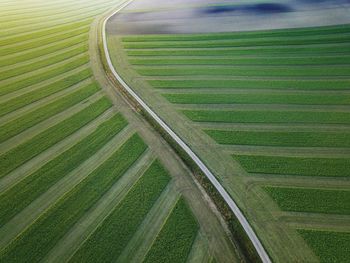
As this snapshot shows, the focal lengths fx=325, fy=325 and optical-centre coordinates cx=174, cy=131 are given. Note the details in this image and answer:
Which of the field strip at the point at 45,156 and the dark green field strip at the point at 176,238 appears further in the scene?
the field strip at the point at 45,156

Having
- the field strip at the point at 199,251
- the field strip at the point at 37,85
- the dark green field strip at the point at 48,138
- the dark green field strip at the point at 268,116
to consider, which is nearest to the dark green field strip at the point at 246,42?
the field strip at the point at 37,85

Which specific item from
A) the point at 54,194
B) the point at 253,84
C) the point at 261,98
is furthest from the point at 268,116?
the point at 54,194

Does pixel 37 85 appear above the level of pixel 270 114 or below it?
below

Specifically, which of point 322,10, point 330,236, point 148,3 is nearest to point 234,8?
point 322,10

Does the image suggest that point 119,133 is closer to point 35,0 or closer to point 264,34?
point 264,34

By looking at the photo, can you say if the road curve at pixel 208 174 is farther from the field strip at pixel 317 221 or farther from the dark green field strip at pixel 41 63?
the dark green field strip at pixel 41 63

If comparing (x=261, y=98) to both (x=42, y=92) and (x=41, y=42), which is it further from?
(x=41, y=42)
